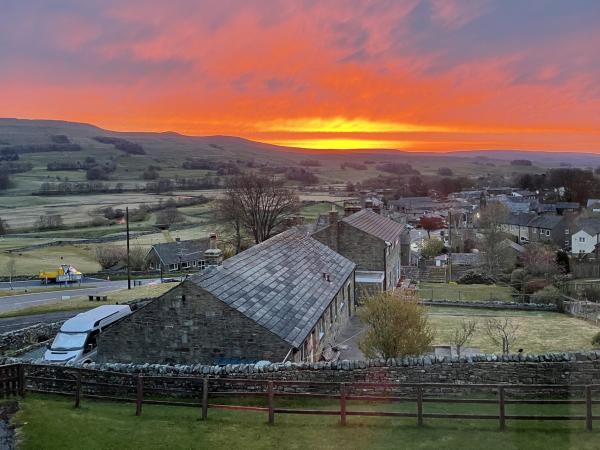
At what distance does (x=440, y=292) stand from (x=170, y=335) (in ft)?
119

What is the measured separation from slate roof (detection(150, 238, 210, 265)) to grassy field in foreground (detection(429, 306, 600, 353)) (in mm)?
39388

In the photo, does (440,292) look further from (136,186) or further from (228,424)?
(136,186)

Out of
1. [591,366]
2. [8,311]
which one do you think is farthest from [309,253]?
[8,311]

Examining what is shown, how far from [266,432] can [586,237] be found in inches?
3188

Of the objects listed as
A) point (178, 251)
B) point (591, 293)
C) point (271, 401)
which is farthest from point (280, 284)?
point (178, 251)

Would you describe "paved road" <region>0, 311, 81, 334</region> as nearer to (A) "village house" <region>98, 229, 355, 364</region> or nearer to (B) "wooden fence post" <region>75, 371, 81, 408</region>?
(A) "village house" <region>98, 229, 355, 364</region>

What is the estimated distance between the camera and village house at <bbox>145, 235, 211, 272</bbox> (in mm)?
70188

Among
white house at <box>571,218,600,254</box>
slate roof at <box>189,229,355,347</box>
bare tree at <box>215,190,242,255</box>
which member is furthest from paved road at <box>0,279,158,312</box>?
white house at <box>571,218,600,254</box>

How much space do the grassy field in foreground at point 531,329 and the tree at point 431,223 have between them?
236 feet

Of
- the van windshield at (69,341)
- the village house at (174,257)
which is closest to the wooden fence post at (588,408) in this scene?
the van windshield at (69,341)

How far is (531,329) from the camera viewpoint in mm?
34000

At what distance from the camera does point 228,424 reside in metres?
12.7

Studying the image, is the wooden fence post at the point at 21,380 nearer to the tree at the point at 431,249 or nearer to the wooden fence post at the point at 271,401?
the wooden fence post at the point at 271,401

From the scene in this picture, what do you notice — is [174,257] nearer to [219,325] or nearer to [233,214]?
[233,214]
